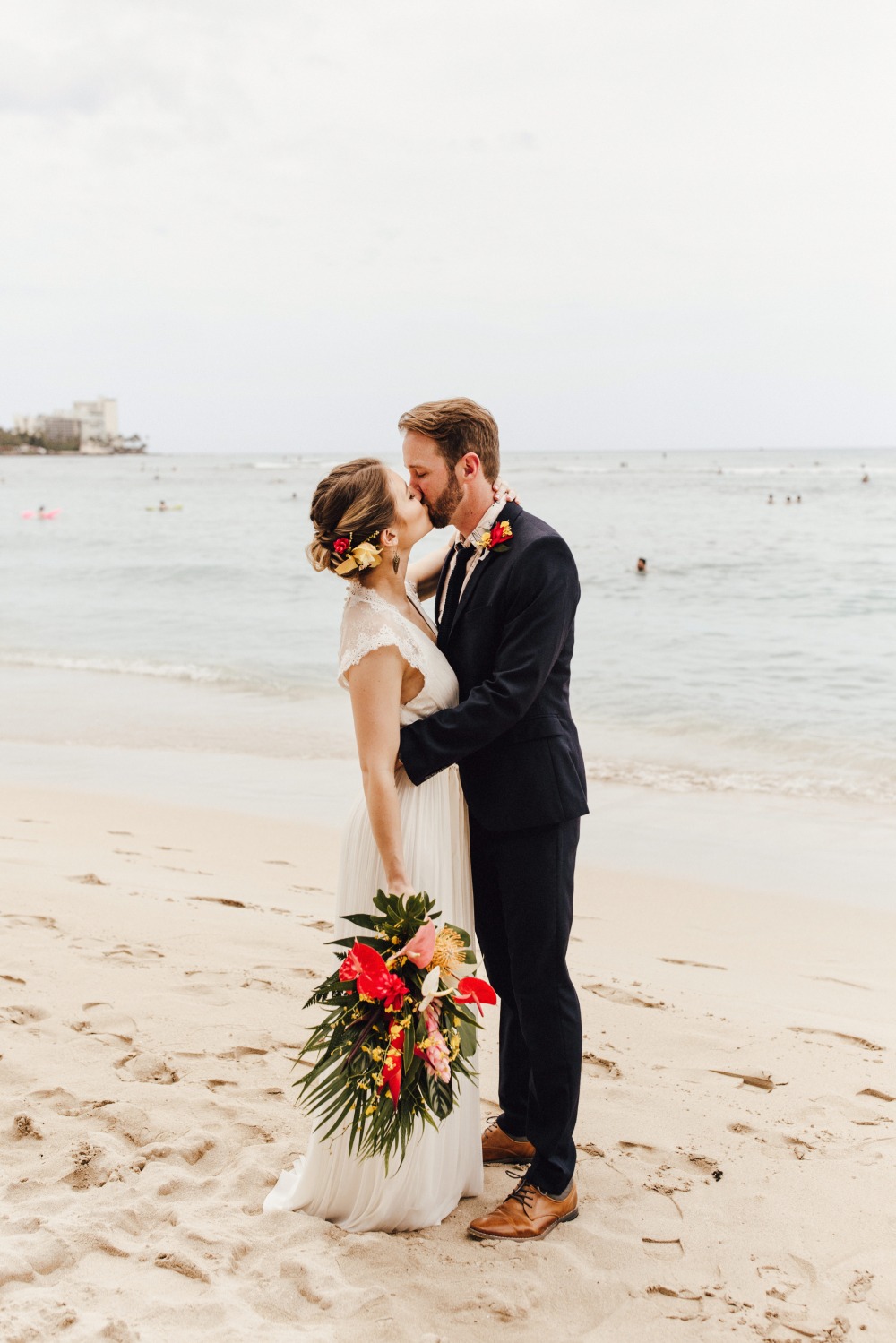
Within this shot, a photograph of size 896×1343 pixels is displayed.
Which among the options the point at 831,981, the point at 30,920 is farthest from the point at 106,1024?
the point at 831,981

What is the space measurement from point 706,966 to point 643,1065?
1355mm

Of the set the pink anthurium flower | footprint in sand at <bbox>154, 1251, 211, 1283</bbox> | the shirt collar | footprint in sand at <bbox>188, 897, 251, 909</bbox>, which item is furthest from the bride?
footprint in sand at <bbox>188, 897, 251, 909</bbox>

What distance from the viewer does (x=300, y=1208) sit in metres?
3.01

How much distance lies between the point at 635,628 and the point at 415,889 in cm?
1508

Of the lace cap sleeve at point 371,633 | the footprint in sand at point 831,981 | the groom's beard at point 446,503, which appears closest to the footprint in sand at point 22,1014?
the lace cap sleeve at point 371,633

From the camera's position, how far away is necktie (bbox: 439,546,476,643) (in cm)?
315

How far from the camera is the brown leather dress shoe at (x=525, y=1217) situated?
115 inches

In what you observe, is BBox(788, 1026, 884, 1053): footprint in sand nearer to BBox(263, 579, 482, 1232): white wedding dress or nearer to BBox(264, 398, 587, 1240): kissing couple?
BBox(264, 398, 587, 1240): kissing couple

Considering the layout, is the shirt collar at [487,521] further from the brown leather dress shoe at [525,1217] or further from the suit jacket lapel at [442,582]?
the brown leather dress shoe at [525,1217]

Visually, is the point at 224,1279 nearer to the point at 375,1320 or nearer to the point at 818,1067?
the point at 375,1320

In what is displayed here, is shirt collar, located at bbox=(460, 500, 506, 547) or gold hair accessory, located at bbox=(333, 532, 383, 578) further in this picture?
shirt collar, located at bbox=(460, 500, 506, 547)

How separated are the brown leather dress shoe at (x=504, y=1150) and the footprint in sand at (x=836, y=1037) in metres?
1.48

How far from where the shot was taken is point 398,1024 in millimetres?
2734

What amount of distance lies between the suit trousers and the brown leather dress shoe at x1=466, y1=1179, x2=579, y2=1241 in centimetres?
4
